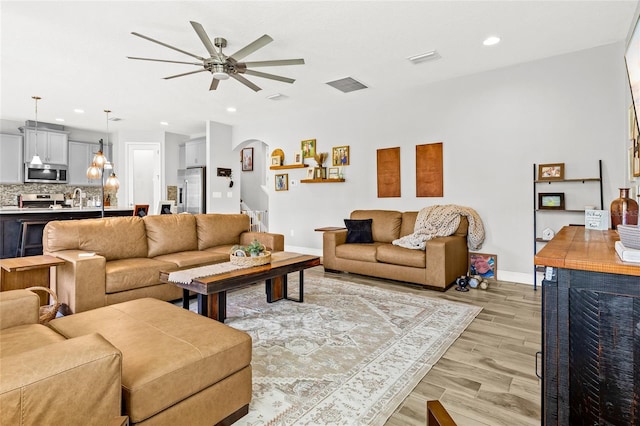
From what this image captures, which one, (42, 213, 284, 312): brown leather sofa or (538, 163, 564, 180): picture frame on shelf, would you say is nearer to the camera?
(42, 213, 284, 312): brown leather sofa

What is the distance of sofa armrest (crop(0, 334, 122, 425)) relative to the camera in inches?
34.0

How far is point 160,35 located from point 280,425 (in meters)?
3.73

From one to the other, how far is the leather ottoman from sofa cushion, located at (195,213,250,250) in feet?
7.85

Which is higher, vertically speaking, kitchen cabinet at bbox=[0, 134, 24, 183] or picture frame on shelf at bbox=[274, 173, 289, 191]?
kitchen cabinet at bbox=[0, 134, 24, 183]

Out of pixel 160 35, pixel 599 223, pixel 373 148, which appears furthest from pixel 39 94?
pixel 599 223

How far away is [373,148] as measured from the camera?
565cm

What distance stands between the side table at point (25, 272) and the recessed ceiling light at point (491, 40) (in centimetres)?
462

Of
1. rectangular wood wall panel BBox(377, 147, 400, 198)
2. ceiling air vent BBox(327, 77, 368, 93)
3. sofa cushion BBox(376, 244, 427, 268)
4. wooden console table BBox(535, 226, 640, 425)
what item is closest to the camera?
wooden console table BBox(535, 226, 640, 425)

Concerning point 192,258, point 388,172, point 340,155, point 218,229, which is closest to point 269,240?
point 218,229

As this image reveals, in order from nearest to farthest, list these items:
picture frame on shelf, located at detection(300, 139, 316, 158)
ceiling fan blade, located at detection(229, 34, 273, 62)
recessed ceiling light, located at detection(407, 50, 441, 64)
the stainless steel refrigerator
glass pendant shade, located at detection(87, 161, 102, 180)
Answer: ceiling fan blade, located at detection(229, 34, 273, 62) < recessed ceiling light, located at detection(407, 50, 441, 64) < glass pendant shade, located at detection(87, 161, 102, 180) < picture frame on shelf, located at detection(300, 139, 316, 158) < the stainless steel refrigerator

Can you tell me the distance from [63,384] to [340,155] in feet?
17.9

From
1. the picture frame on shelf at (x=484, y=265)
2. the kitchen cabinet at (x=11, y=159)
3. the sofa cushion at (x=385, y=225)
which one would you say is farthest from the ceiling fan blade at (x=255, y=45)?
the kitchen cabinet at (x=11, y=159)

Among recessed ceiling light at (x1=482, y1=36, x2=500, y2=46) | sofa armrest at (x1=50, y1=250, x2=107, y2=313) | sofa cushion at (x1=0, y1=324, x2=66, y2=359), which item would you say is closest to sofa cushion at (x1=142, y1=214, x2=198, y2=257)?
sofa armrest at (x1=50, y1=250, x2=107, y2=313)

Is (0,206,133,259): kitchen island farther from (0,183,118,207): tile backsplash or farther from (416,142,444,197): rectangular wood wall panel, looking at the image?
(416,142,444,197): rectangular wood wall panel
